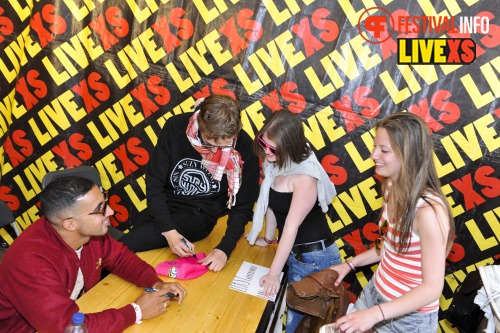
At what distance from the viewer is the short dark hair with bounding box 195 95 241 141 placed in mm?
2328

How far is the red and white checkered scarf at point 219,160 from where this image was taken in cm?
252

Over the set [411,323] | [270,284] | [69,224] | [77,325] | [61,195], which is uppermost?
[61,195]

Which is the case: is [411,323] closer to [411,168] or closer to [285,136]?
[411,168]

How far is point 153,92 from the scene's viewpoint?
342cm

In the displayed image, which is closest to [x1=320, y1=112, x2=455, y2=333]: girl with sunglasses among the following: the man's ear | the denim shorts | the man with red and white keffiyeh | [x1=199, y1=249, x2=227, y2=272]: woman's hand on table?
the denim shorts

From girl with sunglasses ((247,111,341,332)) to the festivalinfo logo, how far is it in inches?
41.2

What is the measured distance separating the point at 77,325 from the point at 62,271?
274 mm

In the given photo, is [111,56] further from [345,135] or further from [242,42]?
[345,135]

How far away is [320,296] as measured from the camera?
86.1 inches

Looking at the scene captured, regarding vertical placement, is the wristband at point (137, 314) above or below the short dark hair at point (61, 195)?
below

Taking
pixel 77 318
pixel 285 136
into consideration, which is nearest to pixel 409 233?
pixel 285 136

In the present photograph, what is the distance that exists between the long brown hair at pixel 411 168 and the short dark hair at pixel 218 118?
0.84 meters

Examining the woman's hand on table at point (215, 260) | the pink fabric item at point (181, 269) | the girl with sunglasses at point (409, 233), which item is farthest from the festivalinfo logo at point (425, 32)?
the pink fabric item at point (181, 269)

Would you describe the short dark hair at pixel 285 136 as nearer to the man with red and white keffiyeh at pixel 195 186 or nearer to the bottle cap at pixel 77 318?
the man with red and white keffiyeh at pixel 195 186
